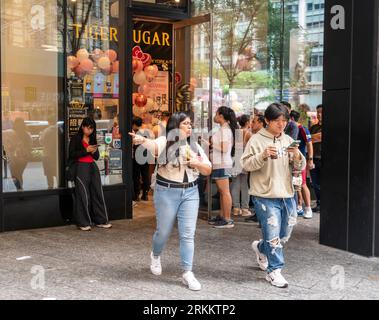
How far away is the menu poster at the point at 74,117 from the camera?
332 inches

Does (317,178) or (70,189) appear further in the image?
(317,178)

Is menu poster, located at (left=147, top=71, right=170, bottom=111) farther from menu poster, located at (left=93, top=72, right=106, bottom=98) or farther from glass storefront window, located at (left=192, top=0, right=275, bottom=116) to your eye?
menu poster, located at (left=93, top=72, right=106, bottom=98)

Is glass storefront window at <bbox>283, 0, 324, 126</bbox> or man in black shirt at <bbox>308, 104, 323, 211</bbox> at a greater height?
glass storefront window at <bbox>283, 0, 324, 126</bbox>

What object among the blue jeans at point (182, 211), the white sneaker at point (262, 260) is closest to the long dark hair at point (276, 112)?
the blue jeans at point (182, 211)

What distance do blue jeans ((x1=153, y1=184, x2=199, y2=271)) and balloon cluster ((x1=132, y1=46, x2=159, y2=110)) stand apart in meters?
6.24

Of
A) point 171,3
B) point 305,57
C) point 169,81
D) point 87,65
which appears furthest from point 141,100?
point 305,57

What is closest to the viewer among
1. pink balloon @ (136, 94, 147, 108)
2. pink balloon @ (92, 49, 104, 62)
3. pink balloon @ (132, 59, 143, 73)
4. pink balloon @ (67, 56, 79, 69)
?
pink balloon @ (67, 56, 79, 69)

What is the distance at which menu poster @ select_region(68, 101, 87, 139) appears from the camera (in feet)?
27.7

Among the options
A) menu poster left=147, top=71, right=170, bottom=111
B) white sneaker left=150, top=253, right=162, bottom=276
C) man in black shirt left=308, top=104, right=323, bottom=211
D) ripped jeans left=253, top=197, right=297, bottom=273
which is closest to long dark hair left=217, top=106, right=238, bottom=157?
man in black shirt left=308, top=104, right=323, bottom=211

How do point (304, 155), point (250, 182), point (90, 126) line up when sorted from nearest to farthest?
point (250, 182), point (90, 126), point (304, 155)

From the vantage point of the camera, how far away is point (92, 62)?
8.67 meters

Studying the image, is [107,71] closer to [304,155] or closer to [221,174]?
[221,174]

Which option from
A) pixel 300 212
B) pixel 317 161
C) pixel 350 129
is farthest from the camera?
pixel 317 161

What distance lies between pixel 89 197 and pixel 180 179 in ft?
10.4
